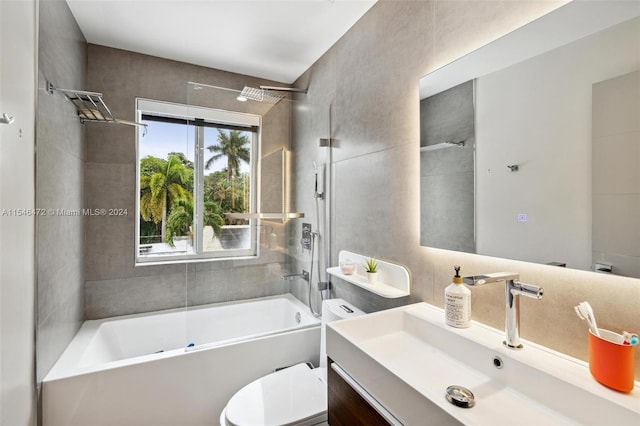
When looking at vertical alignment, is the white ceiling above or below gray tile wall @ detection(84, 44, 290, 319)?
above

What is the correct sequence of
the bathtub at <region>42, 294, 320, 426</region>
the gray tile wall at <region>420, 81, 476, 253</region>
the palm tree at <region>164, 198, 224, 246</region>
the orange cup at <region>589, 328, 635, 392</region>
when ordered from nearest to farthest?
the orange cup at <region>589, 328, 635, 392</region> < the gray tile wall at <region>420, 81, 476, 253</region> < the bathtub at <region>42, 294, 320, 426</region> < the palm tree at <region>164, 198, 224, 246</region>

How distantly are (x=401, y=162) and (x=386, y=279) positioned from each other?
65cm

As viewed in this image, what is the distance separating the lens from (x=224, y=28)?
2.06 metres

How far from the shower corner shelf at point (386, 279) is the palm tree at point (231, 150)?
102 cm

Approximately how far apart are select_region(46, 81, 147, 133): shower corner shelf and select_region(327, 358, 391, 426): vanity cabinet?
2.15 metres

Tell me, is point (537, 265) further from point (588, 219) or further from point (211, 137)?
point (211, 137)

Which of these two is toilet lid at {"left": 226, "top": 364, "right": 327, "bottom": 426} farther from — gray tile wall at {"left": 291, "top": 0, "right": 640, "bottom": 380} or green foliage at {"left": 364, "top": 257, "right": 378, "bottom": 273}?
green foliage at {"left": 364, "top": 257, "right": 378, "bottom": 273}

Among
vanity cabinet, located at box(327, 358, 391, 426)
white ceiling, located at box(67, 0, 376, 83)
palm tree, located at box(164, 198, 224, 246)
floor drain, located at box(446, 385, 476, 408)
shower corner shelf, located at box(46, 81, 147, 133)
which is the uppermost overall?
white ceiling, located at box(67, 0, 376, 83)

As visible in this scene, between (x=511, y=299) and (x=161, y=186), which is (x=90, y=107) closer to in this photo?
(x=161, y=186)

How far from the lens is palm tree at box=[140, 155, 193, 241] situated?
2525 mm

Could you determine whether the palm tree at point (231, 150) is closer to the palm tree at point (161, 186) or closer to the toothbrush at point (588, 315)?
the palm tree at point (161, 186)

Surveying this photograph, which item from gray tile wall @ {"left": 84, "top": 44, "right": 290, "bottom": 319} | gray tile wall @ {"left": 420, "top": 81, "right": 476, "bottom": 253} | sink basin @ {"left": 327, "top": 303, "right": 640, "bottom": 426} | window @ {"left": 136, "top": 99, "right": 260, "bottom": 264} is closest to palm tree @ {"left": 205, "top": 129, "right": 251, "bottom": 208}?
window @ {"left": 136, "top": 99, "right": 260, "bottom": 264}

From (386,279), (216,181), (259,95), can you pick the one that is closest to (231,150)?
(216,181)

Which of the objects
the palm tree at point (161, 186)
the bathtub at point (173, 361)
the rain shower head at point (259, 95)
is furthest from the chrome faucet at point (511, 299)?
the palm tree at point (161, 186)
